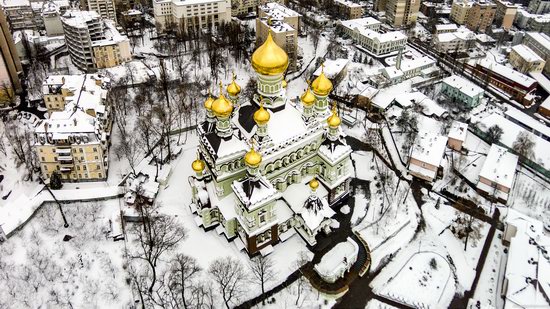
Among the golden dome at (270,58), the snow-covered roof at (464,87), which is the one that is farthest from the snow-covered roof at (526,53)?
the golden dome at (270,58)

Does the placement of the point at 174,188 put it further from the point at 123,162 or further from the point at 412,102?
the point at 412,102

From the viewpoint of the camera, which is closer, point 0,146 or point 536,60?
point 0,146

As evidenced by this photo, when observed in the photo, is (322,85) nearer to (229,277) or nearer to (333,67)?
(229,277)

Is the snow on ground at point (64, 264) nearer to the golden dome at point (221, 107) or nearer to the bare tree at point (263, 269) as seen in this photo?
the bare tree at point (263, 269)

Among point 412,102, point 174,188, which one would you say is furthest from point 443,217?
point 174,188

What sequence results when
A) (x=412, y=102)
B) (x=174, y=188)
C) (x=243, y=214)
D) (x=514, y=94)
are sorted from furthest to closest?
(x=514, y=94), (x=412, y=102), (x=174, y=188), (x=243, y=214)

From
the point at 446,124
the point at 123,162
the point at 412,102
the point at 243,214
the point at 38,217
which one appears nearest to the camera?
the point at 243,214

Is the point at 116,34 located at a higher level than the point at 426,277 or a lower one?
higher
